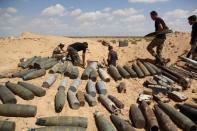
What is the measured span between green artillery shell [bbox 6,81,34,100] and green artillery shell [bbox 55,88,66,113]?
0.77 metres

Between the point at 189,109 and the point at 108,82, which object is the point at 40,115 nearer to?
the point at 108,82

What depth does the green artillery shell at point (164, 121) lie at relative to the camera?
688 cm

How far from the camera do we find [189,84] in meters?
9.65

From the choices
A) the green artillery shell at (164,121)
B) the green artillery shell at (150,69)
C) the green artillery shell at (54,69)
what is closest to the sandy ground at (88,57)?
the green artillery shell at (54,69)

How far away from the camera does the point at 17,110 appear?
284 inches

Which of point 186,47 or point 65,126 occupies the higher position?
point 186,47

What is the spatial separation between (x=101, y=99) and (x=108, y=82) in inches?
64.5

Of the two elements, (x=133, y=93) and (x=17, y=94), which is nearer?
(x=17, y=94)

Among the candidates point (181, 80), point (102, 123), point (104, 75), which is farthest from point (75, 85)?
point (181, 80)

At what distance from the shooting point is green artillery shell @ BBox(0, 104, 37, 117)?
7.16m

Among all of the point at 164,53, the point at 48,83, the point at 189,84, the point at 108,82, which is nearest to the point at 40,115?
the point at 48,83

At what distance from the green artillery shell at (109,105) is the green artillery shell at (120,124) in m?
0.37

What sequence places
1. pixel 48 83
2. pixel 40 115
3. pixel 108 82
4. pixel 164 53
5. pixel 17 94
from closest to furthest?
pixel 40 115, pixel 17 94, pixel 48 83, pixel 108 82, pixel 164 53

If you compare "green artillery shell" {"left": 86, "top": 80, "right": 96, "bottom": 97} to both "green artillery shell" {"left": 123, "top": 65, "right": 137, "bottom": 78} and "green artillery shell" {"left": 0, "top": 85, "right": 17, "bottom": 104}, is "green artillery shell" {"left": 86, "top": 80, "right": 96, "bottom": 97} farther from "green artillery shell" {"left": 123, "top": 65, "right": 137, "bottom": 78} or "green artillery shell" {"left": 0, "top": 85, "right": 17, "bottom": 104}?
"green artillery shell" {"left": 0, "top": 85, "right": 17, "bottom": 104}
